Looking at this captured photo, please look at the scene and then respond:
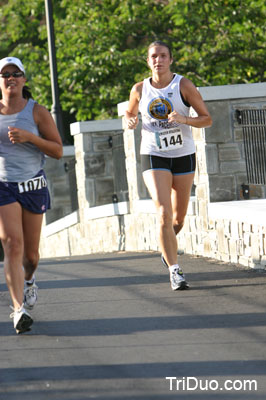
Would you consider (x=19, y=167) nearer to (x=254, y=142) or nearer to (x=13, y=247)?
(x=13, y=247)

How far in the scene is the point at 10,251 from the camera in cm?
645

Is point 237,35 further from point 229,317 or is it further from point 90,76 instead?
point 229,317

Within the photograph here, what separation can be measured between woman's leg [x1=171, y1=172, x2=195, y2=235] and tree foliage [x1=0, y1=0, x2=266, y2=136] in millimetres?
12195

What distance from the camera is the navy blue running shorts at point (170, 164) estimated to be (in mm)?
7980

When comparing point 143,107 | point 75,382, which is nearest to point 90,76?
point 143,107

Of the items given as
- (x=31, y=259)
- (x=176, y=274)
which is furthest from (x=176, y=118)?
(x=31, y=259)

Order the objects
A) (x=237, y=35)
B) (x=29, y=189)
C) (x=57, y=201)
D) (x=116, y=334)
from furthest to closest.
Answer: (x=237, y=35) < (x=57, y=201) < (x=29, y=189) < (x=116, y=334)

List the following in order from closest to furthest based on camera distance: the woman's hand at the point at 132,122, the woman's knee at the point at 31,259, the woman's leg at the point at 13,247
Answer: the woman's leg at the point at 13,247 → the woman's knee at the point at 31,259 → the woman's hand at the point at 132,122

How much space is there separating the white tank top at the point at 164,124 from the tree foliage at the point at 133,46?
12414mm

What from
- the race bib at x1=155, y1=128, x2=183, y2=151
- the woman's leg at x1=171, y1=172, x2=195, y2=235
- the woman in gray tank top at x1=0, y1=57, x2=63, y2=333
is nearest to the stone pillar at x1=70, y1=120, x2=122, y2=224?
the woman's leg at x1=171, y1=172, x2=195, y2=235

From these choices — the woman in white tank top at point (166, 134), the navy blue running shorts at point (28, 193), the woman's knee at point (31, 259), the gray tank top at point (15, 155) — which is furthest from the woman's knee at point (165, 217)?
the gray tank top at point (15, 155)

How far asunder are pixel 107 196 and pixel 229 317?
362 inches

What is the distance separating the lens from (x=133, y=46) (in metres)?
23.9

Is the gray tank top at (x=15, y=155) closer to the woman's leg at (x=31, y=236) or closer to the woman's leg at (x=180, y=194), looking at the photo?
the woman's leg at (x=31, y=236)
